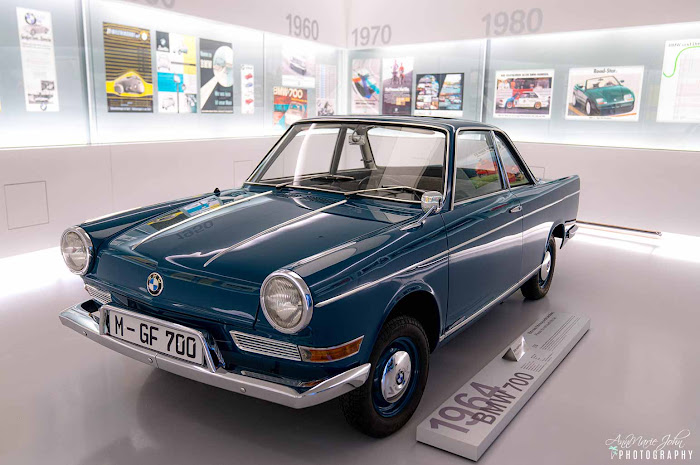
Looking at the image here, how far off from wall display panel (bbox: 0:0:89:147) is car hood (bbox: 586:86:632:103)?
6072 millimetres

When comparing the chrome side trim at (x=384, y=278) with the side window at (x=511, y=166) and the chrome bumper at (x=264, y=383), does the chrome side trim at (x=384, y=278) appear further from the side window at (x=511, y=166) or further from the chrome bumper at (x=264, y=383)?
the side window at (x=511, y=166)

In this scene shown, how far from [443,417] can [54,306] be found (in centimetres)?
305

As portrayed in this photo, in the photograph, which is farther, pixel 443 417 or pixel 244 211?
pixel 244 211

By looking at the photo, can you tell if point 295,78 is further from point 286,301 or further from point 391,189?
point 286,301

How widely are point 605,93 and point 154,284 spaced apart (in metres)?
6.57

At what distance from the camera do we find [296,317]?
200 centimetres

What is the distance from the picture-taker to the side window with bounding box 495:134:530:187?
3701mm

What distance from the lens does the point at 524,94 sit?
7.70 m

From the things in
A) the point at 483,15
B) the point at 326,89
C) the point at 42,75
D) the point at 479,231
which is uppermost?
the point at 483,15

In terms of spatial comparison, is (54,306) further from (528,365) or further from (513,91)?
(513,91)

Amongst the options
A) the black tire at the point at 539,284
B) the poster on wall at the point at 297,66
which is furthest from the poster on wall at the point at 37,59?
the black tire at the point at 539,284

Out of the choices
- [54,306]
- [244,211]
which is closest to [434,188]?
[244,211]

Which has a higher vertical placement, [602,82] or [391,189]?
[602,82]

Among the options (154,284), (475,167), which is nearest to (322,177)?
(475,167)
